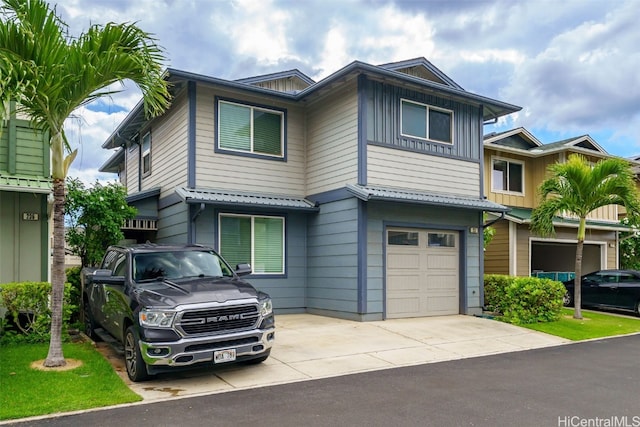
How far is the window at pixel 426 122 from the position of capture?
13523 mm

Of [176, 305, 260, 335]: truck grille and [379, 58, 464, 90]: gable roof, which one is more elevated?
[379, 58, 464, 90]: gable roof

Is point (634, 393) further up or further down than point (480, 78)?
further down

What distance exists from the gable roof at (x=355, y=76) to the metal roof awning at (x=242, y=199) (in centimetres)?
268

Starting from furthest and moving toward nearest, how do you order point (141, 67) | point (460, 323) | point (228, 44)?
point (228, 44)
point (460, 323)
point (141, 67)

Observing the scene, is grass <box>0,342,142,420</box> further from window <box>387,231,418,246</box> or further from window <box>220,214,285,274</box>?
window <box>387,231,418,246</box>

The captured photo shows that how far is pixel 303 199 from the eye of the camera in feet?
47.0

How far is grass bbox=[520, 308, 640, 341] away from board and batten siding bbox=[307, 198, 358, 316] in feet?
14.5

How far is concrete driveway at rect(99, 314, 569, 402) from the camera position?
23.2 ft

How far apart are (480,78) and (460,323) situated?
34.2 feet

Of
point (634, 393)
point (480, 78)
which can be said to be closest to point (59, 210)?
point (634, 393)

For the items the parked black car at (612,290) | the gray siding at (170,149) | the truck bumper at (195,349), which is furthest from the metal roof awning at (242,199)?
the parked black car at (612,290)

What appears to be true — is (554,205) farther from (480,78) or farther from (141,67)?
(141,67)

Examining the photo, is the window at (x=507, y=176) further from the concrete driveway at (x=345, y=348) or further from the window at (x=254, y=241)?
the window at (x=254, y=241)

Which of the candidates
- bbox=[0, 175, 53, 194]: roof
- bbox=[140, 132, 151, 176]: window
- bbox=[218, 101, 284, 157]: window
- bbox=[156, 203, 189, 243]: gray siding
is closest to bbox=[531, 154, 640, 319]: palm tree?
bbox=[218, 101, 284, 157]: window
